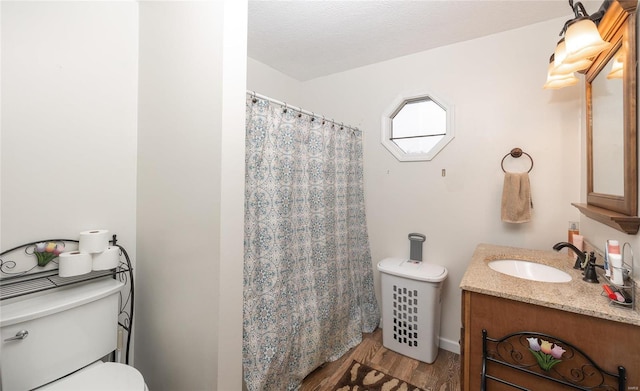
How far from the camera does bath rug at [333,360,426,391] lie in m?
1.68

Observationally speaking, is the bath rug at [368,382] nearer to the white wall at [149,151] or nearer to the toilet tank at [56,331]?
the white wall at [149,151]

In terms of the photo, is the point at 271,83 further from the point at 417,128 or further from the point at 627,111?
the point at 627,111

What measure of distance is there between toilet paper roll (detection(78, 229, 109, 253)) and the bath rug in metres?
1.60

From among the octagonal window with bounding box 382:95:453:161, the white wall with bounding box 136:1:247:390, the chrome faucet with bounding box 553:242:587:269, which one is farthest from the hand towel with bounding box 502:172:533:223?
the white wall with bounding box 136:1:247:390

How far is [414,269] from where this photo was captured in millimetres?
2051

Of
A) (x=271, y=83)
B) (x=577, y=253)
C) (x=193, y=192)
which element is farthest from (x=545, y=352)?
(x=271, y=83)

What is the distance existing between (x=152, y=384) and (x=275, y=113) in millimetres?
1719

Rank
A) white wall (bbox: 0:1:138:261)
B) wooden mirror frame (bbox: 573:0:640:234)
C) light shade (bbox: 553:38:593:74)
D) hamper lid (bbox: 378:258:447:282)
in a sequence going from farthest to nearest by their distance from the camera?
hamper lid (bbox: 378:258:447:282), light shade (bbox: 553:38:593:74), white wall (bbox: 0:1:138:261), wooden mirror frame (bbox: 573:0:640:234)

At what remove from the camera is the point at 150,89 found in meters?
1.49

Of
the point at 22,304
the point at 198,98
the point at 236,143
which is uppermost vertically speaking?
the point at 198,98

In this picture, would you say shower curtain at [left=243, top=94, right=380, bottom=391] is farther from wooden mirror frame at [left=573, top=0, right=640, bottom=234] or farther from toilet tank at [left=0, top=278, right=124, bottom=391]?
wooden mirror frame at [left=573, top=0, right=640, bottom=234]

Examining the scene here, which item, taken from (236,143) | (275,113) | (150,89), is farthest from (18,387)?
(275,113)

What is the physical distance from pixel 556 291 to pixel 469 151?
3.91 feet

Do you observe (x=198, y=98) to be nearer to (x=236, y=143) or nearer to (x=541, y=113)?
(x=236, y=143)
